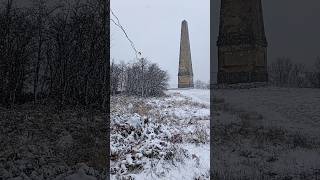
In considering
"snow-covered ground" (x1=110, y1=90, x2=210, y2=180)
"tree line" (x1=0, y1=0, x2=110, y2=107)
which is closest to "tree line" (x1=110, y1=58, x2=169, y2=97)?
"tree line" (x1=0, y1=0, x2=110, y2=107)

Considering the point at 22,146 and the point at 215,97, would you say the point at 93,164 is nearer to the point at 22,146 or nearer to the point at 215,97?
the point at 22,146

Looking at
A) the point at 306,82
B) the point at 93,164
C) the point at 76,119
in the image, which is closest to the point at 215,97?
the point at 76,119

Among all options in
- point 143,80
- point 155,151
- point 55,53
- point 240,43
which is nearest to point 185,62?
point 143,80

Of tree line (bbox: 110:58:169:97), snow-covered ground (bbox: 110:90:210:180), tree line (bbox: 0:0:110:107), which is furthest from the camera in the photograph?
tree line (bbox: 110:58:169:97)

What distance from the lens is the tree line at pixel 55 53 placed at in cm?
973

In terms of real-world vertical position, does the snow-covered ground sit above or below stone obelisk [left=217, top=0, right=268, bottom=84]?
below

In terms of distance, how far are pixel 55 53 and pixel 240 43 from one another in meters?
9.56

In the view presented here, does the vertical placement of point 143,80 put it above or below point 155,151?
above

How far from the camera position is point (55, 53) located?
425 inches

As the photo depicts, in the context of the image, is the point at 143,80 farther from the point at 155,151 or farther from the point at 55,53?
the point at 155,151

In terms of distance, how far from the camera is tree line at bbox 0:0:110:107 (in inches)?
383

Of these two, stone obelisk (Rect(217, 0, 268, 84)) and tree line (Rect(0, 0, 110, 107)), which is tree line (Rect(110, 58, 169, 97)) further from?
tree line (Rect(0, 0, 110, 107))

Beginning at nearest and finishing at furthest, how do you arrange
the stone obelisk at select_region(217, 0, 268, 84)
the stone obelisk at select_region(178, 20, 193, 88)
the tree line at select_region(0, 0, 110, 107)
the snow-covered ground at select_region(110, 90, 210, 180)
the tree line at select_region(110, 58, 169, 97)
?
the snow-covered ground at select_region(110, 90, 210, 180) < the tree line at select_region(0, 0, 110, 107) < the stone obelisk at select_region(217, 0, 268, 84) < the tree line at select_region(110, 58, 169, 97) < the stone obelisk at select_region(178, 20, 193, 88)

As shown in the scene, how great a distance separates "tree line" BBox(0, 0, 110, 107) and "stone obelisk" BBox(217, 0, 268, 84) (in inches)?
322
